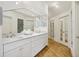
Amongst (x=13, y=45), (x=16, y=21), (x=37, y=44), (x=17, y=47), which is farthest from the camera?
(x=37, y=44)

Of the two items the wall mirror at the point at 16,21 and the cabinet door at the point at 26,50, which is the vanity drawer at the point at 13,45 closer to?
the cabinet door at the point at 26,50

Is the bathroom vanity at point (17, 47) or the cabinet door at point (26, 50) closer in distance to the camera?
the bathroom vanity at point (17, 47)

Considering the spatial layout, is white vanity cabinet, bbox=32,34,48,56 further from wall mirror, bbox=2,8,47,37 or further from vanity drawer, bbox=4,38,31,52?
vanity drawer, bbox=4,38,31,52

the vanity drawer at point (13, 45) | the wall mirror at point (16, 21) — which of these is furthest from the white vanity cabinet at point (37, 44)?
the vanity drawer at point (13, 45)

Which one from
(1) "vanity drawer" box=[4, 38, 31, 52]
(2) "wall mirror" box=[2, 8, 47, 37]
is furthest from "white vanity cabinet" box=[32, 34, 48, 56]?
(1) "vanity drawer" box=[4, 38, 31, 52]

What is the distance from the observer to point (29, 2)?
3.88 metres

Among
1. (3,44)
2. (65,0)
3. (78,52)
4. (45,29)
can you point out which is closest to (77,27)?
(78,52)

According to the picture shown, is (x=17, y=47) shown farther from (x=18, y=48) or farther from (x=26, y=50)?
(x=26, y=50)

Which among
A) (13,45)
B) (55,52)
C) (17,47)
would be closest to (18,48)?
(17,47)

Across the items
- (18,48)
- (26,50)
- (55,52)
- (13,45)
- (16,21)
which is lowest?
(55,52)

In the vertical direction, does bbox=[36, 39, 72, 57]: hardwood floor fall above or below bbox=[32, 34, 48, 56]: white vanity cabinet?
below

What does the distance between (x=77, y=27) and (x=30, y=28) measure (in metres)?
1.88

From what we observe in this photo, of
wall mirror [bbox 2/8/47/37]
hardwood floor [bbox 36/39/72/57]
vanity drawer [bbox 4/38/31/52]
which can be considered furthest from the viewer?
hardwood floor [bbox 36/39/72/57]

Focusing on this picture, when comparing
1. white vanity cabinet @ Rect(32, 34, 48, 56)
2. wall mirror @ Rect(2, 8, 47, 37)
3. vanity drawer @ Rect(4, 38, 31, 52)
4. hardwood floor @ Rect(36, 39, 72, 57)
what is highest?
wall mirror @ Rect(2, 8, 47, 37)
